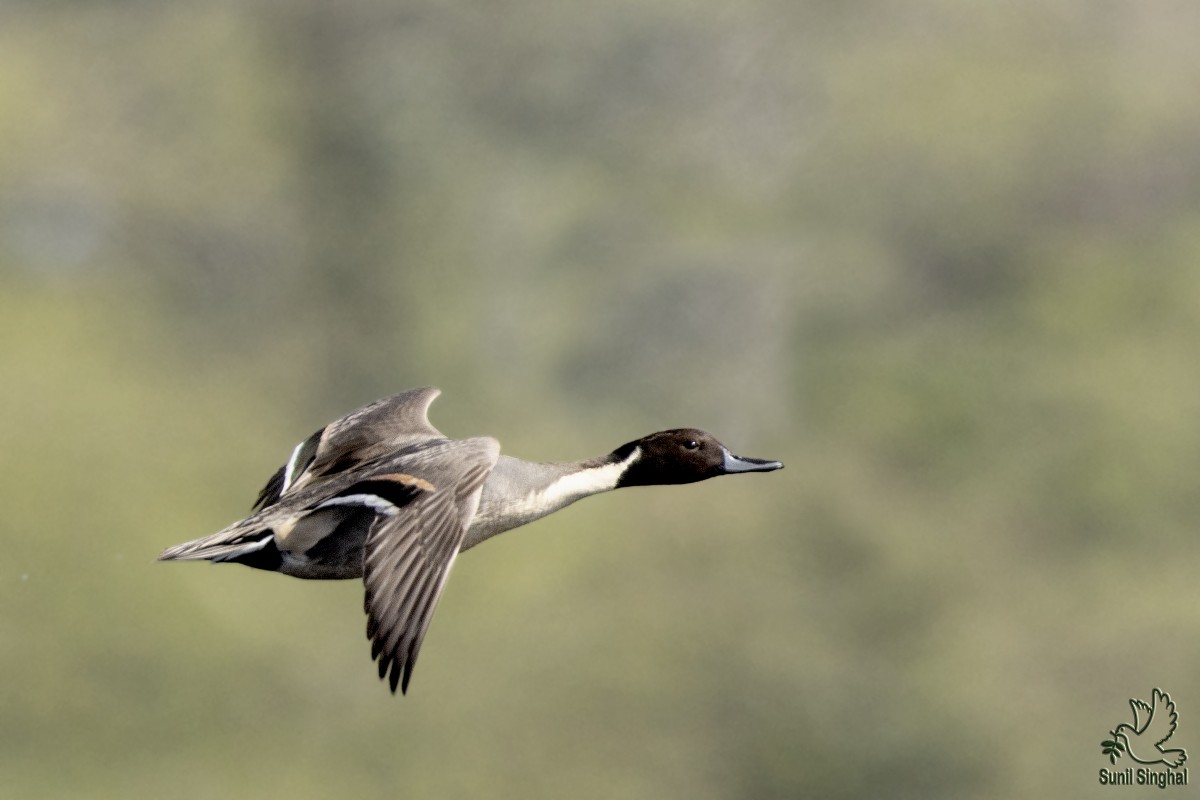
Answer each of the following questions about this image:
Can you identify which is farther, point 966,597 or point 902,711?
point 966,597

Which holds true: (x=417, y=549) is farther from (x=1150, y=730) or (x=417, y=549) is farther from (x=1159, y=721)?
(x=1159, y=721)

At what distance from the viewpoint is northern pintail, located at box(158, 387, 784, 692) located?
9555 mm

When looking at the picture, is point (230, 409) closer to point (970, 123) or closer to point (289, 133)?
point (289, 133)

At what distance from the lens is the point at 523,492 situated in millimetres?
11102

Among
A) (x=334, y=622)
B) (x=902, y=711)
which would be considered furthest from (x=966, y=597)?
(x=334, y=622)

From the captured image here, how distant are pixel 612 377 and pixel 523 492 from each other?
74.9m

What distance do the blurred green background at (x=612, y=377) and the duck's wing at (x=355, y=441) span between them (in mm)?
49891

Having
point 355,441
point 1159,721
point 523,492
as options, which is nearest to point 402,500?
point 523,492

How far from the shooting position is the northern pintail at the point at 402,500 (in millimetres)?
9555

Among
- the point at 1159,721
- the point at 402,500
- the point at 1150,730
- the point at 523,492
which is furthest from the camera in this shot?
the point at 1159,721

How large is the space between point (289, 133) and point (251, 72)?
5368 millimetres

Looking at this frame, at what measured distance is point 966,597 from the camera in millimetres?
81625

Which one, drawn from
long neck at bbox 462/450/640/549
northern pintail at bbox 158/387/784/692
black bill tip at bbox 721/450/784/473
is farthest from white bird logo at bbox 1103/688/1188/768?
long neck at bbox 462/450/640/549

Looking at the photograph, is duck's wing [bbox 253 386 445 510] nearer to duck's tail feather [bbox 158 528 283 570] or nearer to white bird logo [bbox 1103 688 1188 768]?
duck's tail feather [bbox 158 528 283 570]
